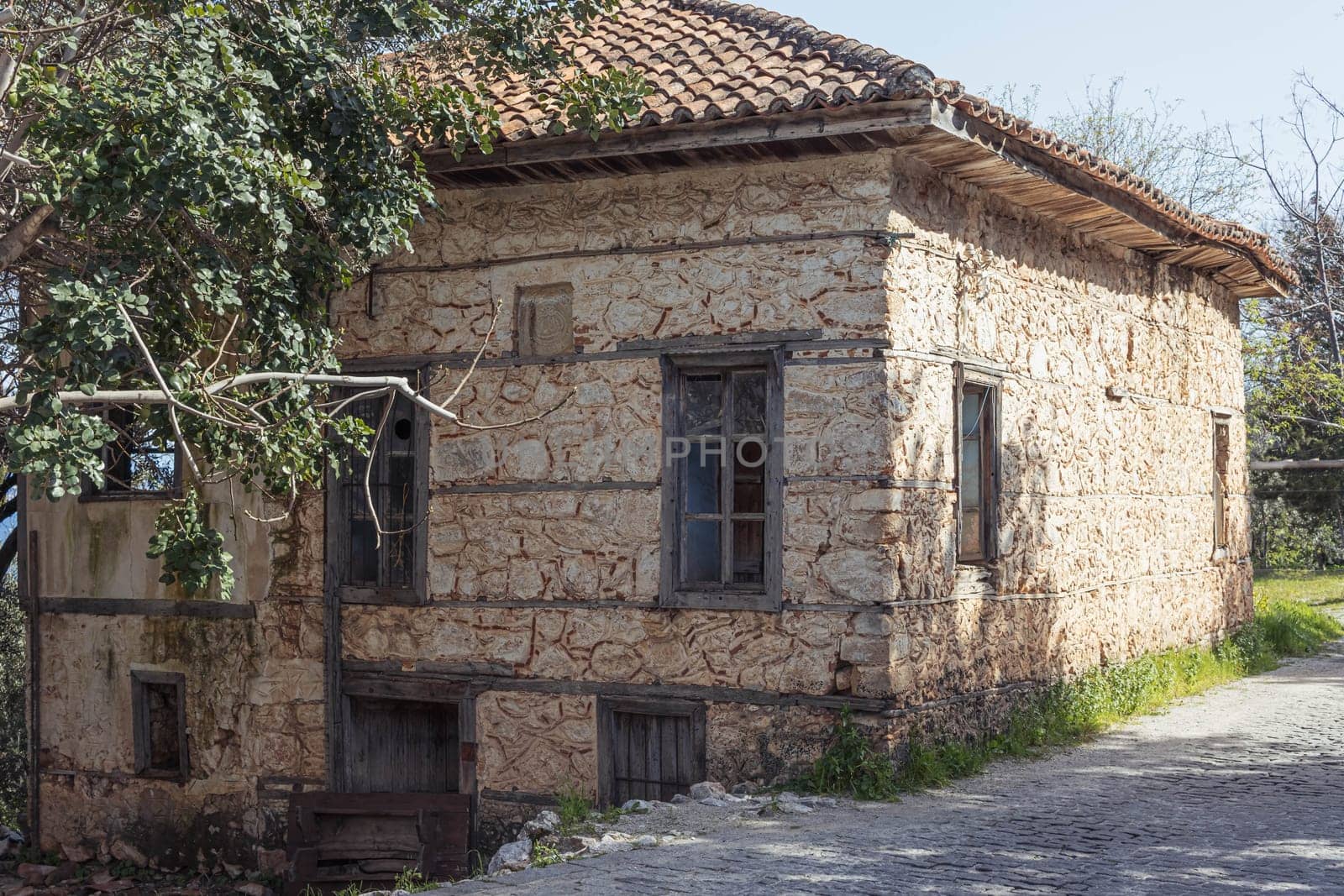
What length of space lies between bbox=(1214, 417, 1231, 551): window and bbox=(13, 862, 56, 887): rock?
11.1 m

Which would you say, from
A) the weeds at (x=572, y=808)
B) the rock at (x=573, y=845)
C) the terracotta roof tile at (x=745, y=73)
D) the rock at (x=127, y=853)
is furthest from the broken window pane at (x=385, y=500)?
the rock at (x=573, y=845)

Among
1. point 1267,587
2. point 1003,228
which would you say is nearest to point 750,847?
point 1003,228

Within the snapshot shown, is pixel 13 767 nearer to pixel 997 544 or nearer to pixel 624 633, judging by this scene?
pixel 624 633

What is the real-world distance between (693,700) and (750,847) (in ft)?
6.63

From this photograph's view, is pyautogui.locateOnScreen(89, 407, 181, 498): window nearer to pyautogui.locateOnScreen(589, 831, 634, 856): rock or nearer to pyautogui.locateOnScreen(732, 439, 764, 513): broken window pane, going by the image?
pyautogui.locateOnScreen(732, 439, 764, 513): broken window pane

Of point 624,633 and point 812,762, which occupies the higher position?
point 624,633

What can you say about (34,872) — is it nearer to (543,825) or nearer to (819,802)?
(543,825)

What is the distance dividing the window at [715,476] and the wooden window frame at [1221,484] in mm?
7346

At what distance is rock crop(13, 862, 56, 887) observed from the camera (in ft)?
36.6

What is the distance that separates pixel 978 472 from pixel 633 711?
2902mm

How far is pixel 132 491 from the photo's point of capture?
36.6 feet

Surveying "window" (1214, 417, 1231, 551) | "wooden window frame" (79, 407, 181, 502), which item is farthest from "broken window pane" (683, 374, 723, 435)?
"window" (1214, 417, 1231, 551)

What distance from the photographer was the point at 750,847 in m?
7.23

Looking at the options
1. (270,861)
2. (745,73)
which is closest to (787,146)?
(745,73)
